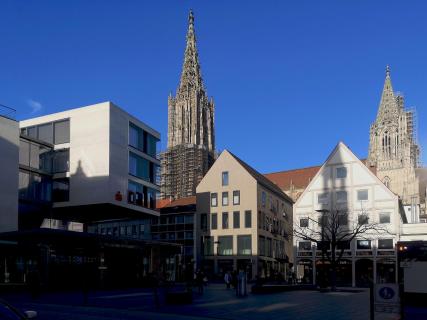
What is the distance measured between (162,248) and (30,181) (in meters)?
13.3


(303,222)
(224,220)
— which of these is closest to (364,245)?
(303,222)

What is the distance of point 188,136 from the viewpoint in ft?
439

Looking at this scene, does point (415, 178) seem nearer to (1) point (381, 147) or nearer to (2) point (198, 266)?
(1) point (381, 147)

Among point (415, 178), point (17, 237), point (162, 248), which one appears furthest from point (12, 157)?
point (415, 178)

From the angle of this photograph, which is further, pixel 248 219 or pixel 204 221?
pixel 204 221

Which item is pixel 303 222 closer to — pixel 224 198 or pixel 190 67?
pixel 224 198

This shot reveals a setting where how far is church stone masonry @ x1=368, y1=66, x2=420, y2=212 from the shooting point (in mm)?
134125

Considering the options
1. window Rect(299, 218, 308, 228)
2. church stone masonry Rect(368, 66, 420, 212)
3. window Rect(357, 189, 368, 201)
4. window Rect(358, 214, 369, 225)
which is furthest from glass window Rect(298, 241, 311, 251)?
church stone masonry Rect(368, 66, 420, 212)

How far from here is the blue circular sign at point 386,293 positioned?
15264mm

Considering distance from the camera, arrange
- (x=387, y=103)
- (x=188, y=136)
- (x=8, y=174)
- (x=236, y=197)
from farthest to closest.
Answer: (x=387, y=103) → (x=188, y=136) → (x=236, y=197) → (x=8, y=174)

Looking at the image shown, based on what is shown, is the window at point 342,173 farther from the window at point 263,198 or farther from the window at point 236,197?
the window at point 236,197

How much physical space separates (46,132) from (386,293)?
44.9m

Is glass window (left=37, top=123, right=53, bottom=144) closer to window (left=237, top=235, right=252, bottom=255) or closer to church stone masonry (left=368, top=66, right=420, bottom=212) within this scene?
window (left=237, top=235, right=252, bottom=255)

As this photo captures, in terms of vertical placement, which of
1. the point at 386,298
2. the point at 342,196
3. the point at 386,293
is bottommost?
the point at 386,298
